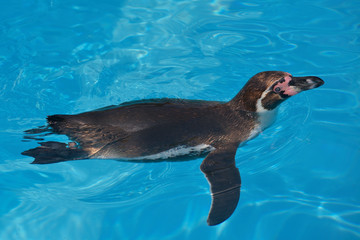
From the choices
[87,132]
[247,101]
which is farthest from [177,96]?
Result: [87,132]

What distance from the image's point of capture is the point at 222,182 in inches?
159

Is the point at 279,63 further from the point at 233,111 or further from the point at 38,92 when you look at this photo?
the point at 38,92

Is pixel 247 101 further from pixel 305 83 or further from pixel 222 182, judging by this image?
pixel 222 182

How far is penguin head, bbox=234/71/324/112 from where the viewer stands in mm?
4406

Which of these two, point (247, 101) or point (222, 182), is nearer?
point (222, 182)

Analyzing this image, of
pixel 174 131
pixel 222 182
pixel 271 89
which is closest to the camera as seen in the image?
pixel 222 182

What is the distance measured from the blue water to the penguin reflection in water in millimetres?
417

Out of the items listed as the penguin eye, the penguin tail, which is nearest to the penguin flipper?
the penguin eye

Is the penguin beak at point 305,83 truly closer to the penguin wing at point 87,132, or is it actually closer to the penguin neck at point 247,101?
the penguin neck at point 247,101

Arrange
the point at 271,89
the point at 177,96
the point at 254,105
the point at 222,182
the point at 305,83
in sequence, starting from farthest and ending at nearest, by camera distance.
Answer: the point at 177,96 < the point at 254,105 < the point at 271,89 < the point at 305,83 < the point at 222,182

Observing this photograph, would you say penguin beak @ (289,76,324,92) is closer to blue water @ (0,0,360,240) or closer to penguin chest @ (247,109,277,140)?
penguin chest @ (247,109,277,140)

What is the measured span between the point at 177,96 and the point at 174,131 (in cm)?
158

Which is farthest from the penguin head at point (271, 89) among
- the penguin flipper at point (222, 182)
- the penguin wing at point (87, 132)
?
the penguin wing at point (87, 132)

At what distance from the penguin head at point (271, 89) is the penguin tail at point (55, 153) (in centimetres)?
205
